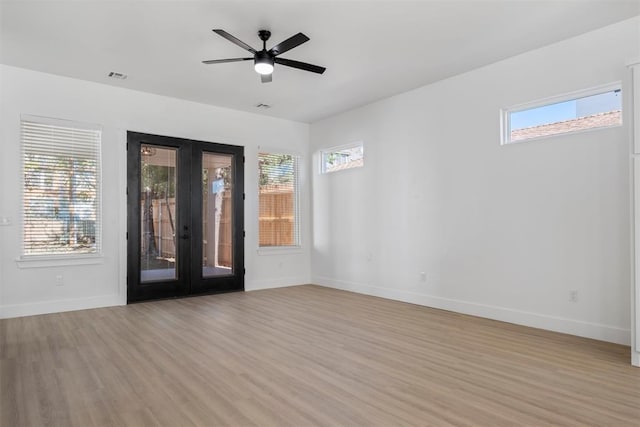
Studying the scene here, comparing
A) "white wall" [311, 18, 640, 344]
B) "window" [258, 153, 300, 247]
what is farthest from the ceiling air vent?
"white wall" [311, 18, 640, 344]

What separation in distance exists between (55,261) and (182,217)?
70.9 inches

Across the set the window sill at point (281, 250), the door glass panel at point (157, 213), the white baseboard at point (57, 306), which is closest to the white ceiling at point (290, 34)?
the door glass panel at point (157, 213)

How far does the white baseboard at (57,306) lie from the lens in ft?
16.3

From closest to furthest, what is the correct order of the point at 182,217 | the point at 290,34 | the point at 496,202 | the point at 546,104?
the point at 290,34
the point at 546,104
the point at 496,202
the point at 182,217

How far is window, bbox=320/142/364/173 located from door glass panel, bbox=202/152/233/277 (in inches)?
72.9

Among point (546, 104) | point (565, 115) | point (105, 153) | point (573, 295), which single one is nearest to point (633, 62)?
point (565, 115)

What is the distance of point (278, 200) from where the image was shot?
7.62m

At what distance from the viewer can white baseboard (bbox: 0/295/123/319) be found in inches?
195

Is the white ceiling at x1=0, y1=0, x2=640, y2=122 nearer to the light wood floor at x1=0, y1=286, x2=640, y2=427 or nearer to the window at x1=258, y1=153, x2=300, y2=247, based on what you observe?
the window at x1=258, y1=153, x2=300, y2=247

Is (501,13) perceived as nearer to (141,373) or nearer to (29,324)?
(141,373)

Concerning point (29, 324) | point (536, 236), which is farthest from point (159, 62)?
point (536, 236)

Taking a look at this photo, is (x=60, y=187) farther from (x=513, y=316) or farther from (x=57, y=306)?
(x=513, y=316)

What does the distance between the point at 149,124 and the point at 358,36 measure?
11.9 ft

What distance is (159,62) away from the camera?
486cm
